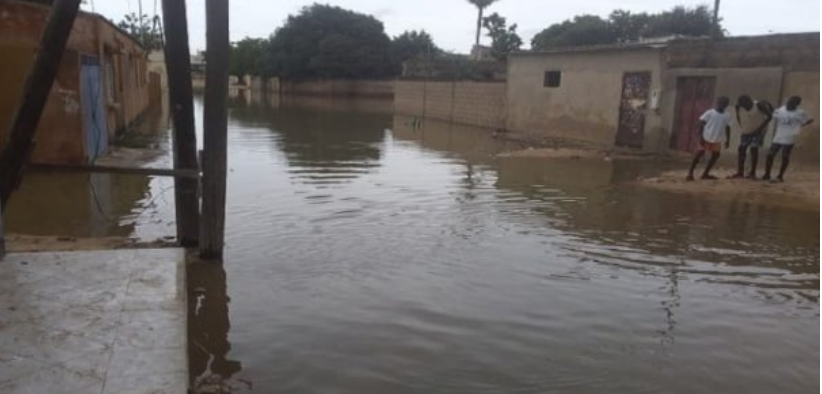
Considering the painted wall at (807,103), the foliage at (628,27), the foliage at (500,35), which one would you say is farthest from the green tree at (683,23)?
the painted wall at (807,103)

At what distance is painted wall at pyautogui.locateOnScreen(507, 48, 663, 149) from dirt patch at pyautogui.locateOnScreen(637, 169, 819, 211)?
5.58 metres

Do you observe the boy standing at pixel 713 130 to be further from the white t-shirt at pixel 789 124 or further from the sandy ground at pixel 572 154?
the sandy ground at pixel 572 154

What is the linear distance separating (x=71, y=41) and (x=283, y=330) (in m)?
9.71

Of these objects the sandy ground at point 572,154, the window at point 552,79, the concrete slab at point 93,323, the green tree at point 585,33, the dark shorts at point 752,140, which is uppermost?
the green tree at point 585,33

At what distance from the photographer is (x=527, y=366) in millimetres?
4379

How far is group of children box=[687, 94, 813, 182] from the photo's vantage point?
11.7m

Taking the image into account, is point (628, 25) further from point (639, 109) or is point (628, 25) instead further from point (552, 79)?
point (639, 109)

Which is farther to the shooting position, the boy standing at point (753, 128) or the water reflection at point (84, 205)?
the boy standing at point (753, 128)

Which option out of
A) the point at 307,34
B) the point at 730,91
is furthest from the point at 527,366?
the point at 307,34

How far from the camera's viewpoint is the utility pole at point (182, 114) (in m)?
5.90

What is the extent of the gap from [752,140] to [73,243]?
1047 centimetres

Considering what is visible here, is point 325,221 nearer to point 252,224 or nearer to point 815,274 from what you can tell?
point 252,224

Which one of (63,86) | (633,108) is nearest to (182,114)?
(63,86)

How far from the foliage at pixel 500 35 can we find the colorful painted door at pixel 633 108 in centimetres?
4413
